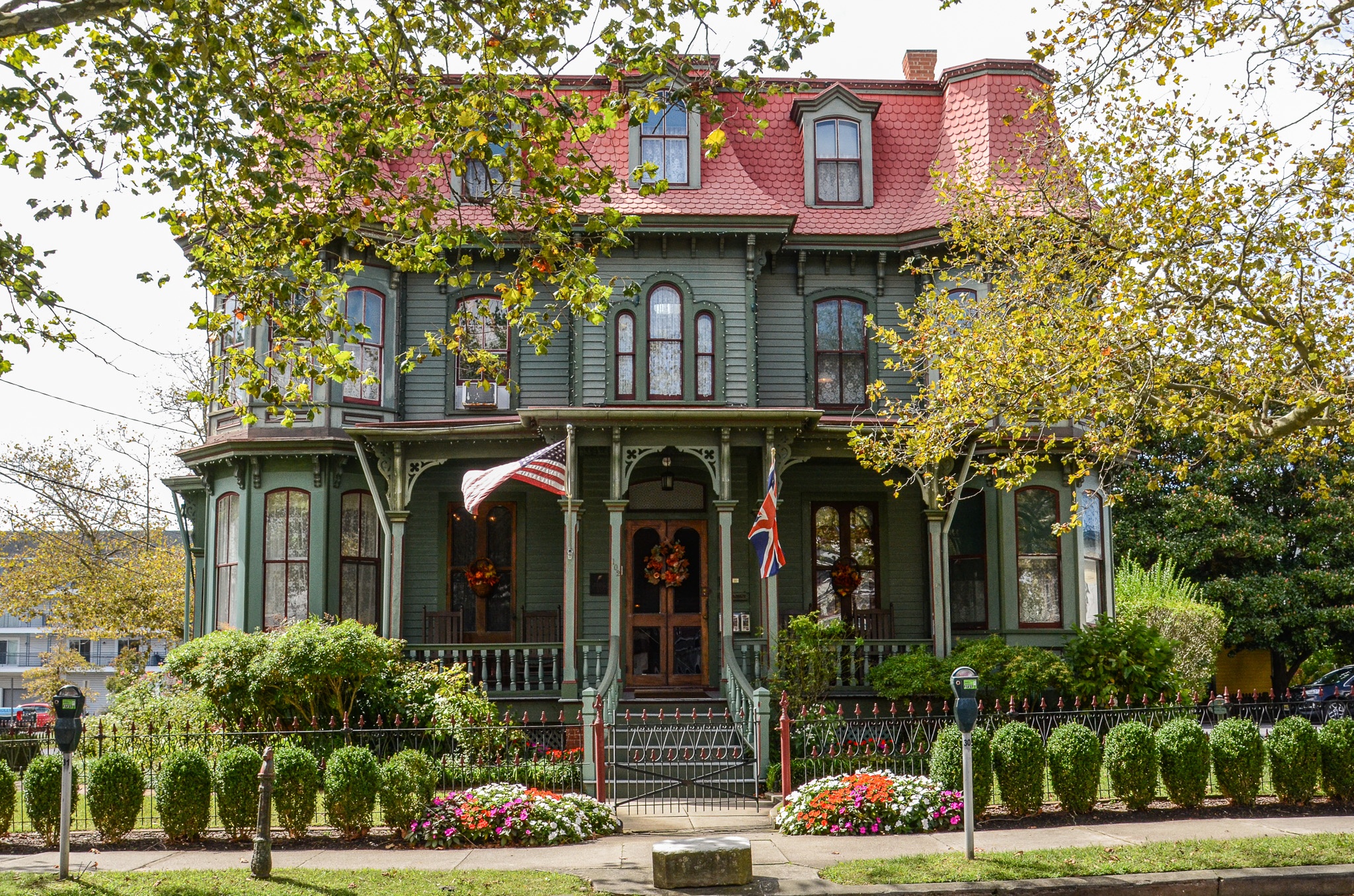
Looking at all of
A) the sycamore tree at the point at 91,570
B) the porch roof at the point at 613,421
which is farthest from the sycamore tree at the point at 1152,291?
the sycamore tree at the point at 91,570

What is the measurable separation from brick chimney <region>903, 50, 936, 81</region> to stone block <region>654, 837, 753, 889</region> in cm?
1769

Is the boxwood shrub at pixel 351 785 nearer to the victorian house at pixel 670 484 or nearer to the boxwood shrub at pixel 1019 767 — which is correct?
the boxwood shrub at pixel 1019 767

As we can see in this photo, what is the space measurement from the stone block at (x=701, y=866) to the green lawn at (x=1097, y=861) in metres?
0.73

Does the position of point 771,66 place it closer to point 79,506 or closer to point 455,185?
point 455,185

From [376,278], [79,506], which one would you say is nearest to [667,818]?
[376,278]

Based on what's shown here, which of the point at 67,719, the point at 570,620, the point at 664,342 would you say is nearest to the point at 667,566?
the point at 570,620

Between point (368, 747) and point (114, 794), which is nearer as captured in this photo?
point (114, 794)

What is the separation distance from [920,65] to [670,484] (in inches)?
393

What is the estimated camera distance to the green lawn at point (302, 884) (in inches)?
357

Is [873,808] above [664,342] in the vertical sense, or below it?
below

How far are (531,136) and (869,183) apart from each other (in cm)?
1208

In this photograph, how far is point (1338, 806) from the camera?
12.5 metres

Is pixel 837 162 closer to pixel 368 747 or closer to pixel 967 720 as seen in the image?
pixel 967 720

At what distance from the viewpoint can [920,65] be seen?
2336 centimetres
